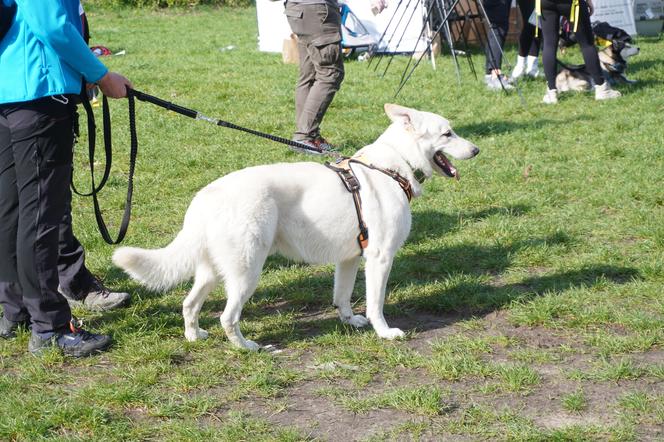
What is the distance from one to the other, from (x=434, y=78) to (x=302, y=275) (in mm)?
7513

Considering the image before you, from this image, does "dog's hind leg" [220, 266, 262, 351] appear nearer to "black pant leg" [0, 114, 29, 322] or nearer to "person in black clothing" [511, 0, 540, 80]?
"black pant leg" [0, 114, 29, 322]

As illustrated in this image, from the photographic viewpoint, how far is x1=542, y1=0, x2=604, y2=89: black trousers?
1022cm

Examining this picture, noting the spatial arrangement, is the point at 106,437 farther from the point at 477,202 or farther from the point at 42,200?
the point at 477,202

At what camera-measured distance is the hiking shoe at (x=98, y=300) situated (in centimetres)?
491

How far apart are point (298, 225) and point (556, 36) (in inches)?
291

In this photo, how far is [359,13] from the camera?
15055 millimetres

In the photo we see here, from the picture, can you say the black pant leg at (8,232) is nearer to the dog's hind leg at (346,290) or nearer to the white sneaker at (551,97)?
the dog's hind leg at (346,290)

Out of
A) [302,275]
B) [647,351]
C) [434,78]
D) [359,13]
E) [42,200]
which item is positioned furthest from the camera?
[359,13]

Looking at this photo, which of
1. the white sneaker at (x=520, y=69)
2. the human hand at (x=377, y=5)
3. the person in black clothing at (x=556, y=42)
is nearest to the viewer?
the human hand at (x=377, y=5)

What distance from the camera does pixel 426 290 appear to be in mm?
5273

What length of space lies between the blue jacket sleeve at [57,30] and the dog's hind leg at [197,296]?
A: 1214 millimetres

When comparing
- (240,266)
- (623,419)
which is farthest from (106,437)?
(623,419)

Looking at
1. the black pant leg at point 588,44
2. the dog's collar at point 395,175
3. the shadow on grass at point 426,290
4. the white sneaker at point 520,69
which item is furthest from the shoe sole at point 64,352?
the white sneaker at point 520,69

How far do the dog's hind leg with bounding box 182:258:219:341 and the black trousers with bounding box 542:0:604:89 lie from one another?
7.50 meters
